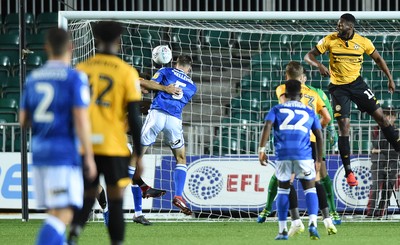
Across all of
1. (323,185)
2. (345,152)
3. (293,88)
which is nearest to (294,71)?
(293,88)

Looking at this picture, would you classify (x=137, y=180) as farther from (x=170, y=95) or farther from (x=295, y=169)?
(x=295, y=169)

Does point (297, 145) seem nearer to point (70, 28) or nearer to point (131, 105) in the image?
point (131, 105)

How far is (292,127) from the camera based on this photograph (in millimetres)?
9219

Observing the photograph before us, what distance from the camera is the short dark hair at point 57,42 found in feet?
20.3

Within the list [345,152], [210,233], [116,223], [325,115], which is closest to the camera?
[116,223]

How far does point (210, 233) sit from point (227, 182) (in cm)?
329

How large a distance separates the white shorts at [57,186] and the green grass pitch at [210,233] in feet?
10.6

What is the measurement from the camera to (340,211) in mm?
14070

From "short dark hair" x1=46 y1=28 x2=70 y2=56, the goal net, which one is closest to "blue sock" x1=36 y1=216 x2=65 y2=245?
"short dark hair" x1=46 y1=28 x2=70 y2=56

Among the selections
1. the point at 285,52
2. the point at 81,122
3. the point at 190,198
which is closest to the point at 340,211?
the point at 190,198

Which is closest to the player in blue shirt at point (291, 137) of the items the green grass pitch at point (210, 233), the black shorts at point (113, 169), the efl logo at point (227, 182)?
the green grass pitch at point (210, 233)

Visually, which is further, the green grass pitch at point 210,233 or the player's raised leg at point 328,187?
the player's raised leg at point 328,187

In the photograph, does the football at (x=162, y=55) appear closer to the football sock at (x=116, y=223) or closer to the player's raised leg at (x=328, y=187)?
the player's raised leg at (x=328, y=187)

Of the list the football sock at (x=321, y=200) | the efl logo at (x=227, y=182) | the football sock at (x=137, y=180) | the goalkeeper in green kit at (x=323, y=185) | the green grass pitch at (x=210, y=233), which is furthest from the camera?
the efl logo at (x=227, y=182)
